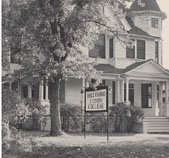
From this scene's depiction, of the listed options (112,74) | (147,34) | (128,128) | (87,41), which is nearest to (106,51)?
(112,74)

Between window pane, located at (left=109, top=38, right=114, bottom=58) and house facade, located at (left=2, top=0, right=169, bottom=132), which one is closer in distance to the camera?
house facade, located at (left=2, top=0, right=169, bottom=132)

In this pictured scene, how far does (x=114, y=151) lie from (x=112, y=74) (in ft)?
50.5

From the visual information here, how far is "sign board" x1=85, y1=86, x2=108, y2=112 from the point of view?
1719 cm

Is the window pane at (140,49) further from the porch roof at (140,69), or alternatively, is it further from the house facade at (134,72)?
the porch roof at (140,69)

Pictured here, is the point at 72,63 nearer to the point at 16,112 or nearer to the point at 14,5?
the point at 14,5

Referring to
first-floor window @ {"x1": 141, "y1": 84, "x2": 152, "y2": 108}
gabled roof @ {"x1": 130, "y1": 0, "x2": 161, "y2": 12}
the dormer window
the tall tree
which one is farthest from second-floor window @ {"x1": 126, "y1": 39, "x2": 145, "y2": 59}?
the tall tree

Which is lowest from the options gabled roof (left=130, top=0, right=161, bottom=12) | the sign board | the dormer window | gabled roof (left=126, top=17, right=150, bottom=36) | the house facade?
the sign board

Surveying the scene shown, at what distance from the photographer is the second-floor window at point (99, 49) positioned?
29203mm

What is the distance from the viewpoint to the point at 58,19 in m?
17.5

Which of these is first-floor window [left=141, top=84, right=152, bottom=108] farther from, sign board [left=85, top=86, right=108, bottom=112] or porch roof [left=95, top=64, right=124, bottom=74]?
sign board [left=85, top=86, right=108, bottom=112]

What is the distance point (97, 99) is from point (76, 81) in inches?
410

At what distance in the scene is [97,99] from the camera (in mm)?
17766

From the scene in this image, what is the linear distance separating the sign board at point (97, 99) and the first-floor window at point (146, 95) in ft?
46.6

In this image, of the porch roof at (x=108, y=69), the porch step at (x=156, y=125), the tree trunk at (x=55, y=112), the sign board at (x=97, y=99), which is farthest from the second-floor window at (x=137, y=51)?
the sign board at (x=97, y=99)
